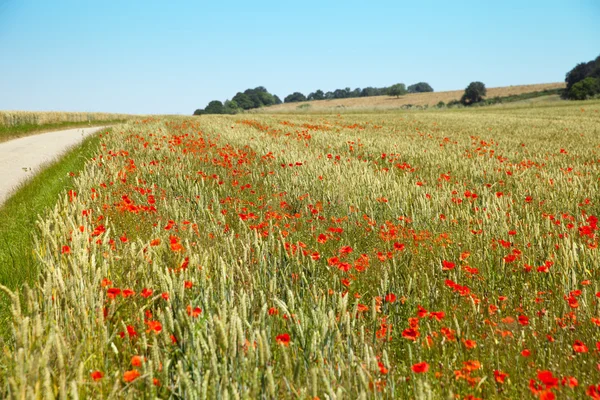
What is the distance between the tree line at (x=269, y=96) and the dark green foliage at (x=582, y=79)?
118 feet

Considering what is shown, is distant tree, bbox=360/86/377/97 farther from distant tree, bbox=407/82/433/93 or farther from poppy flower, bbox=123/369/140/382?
poppy flower, bbox=123/369/140/382

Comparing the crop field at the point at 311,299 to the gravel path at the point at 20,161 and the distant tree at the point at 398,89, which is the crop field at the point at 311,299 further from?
the distant tree at the point at 398,89

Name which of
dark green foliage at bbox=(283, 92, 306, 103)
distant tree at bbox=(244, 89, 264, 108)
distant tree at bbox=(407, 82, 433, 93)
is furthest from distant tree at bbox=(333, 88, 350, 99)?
distant tree at bbox=(244, 89, 264, 108)

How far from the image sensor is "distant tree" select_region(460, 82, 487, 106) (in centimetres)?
7019

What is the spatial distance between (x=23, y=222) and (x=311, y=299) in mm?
4727

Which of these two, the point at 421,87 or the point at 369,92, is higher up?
the point at 421,87

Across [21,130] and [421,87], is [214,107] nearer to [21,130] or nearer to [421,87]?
[21,130]

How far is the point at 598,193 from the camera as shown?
A: 17.7 feet

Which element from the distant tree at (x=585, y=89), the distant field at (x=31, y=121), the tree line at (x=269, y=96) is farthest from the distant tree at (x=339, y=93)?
the distant field at (x=31, y=121)

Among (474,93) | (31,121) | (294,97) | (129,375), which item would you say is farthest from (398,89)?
(129,375)

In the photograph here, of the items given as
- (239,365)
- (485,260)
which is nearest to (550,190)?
(485,260)

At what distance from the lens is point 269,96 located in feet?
390

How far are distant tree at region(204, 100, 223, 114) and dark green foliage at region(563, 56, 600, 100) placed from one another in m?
61.6

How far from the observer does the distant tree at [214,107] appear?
295 feet
